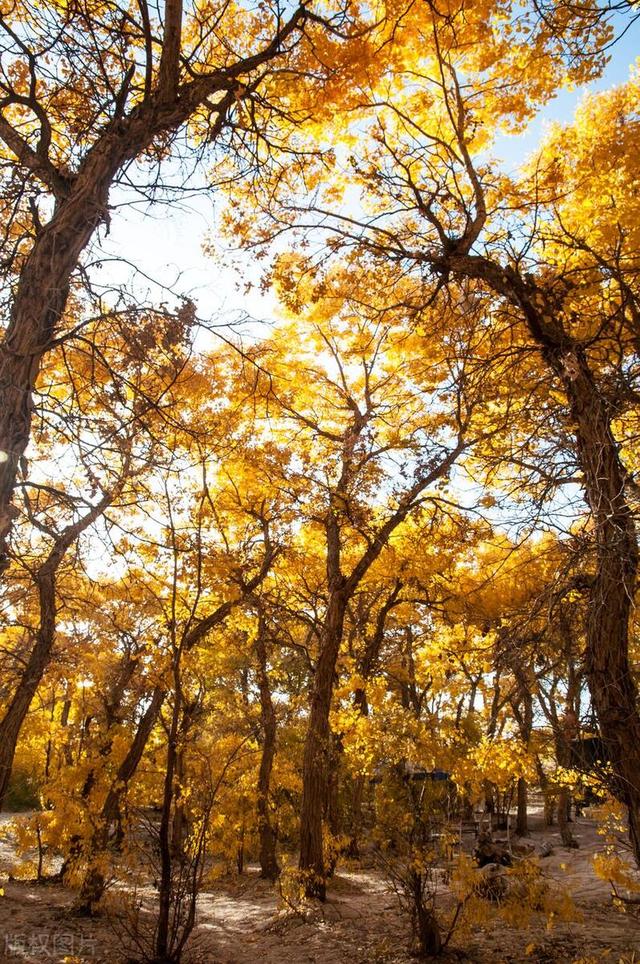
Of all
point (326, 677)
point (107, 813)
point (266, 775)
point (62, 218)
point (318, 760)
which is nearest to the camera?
point (62, 218)

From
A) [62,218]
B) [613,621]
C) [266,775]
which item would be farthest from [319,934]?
[62,218]

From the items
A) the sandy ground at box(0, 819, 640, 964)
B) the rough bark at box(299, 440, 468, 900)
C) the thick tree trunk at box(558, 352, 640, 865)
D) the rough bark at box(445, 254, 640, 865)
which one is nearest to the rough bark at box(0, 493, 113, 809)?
the sandy ground at box(0, 819, 640, 964)

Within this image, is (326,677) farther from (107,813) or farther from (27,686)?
(27,686)

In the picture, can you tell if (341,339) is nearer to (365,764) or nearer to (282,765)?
(365,764)

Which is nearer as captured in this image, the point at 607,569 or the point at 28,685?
the point at 607,569

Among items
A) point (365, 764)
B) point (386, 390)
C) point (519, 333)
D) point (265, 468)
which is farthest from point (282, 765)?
point (519, 333)

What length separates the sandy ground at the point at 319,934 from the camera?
501cm

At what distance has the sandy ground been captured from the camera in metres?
5.01

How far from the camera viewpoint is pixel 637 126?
22.6ft

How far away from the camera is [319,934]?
6.25 metres

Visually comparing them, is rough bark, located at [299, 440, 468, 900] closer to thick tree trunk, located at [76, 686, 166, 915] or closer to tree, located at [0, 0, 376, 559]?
thick tree trunk, located at [76, 686, 166, 915]

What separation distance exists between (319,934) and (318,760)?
1916 millimetres

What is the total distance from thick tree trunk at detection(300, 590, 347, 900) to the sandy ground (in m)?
0.53

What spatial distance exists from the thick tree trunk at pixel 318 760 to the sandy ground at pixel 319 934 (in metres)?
0.53
